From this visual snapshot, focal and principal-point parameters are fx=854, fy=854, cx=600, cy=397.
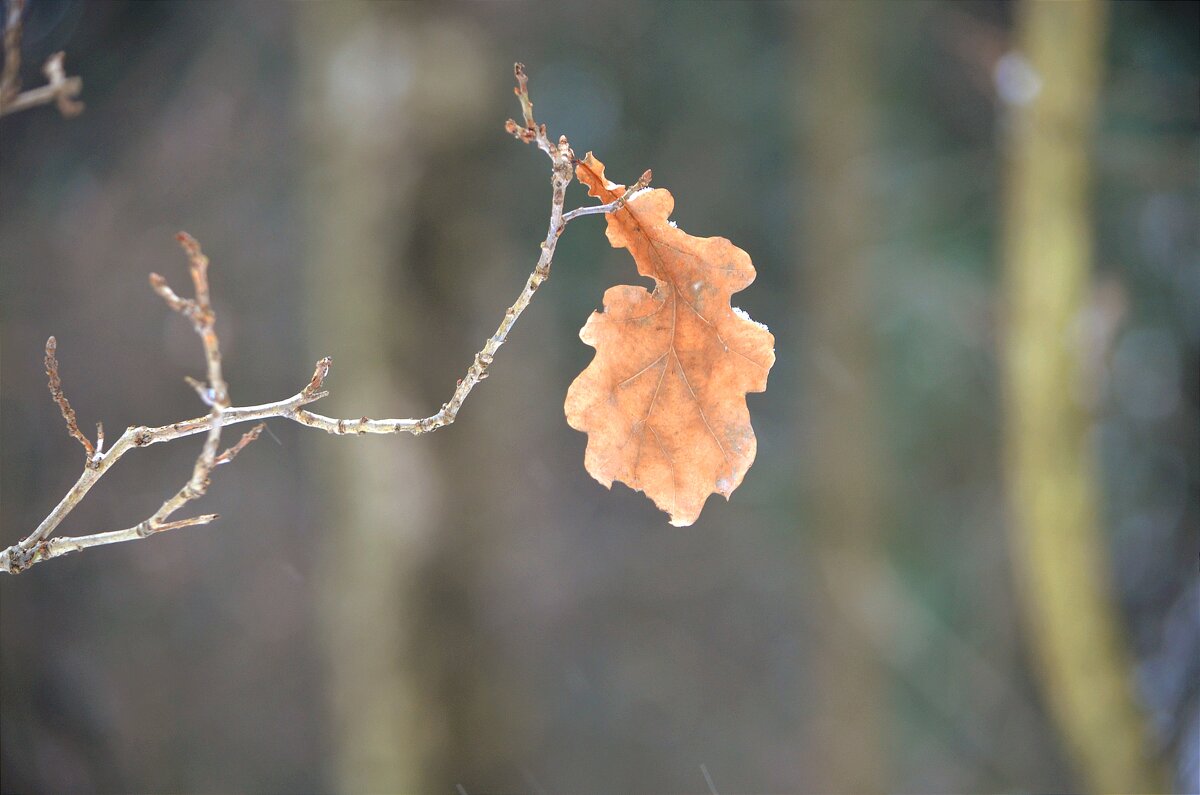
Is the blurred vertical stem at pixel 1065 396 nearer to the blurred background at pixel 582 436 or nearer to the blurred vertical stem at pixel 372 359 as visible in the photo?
the blurred background at pixel 582 436

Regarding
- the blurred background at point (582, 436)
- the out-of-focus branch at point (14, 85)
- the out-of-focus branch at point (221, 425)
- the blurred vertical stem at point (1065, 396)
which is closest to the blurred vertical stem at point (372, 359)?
the blurred background at point (582, 436)

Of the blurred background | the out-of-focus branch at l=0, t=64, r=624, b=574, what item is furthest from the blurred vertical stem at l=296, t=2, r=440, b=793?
the out-of-focus branch at l=0, t=64, r=624, b=574

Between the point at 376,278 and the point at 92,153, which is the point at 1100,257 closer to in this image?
the point at 376,278

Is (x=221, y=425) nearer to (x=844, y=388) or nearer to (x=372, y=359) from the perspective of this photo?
(x=372, y=359)

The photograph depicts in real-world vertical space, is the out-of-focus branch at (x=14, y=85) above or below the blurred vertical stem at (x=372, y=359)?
below

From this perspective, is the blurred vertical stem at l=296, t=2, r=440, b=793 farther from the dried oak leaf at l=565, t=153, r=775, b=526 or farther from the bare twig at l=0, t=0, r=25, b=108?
the bare twig at l=0, t=0, r=25, b=108
